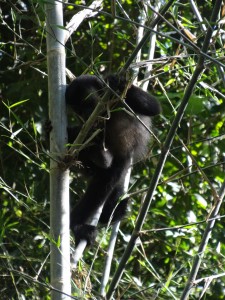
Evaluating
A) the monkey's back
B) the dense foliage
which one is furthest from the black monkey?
the dense foliage

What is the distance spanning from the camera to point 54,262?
2400 millimetres

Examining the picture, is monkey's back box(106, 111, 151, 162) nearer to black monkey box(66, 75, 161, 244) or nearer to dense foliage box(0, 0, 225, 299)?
black monkey box(66, 75, 161, 244)

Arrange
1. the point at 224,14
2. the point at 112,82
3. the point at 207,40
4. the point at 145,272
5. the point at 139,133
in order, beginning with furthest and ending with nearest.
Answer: the point at 145,272 < the point at 139,133 < the point at 112,82 < the point at 224,14 < the point at 207,40

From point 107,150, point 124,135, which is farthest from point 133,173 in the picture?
point 107,150

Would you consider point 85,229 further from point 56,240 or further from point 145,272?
point 145,272

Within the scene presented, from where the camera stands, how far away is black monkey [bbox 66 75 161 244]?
346 centimetres

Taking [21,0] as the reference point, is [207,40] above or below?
above

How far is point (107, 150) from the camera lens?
377 centimetres

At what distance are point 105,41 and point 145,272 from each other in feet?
6.02

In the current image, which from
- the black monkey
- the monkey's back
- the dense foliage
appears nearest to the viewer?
the black monkey

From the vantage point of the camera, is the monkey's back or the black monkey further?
the monkey's back

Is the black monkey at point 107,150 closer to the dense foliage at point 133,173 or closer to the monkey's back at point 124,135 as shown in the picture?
the monkey's back at point 124,135

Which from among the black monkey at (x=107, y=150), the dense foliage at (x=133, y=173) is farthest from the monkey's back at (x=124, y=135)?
the dense foliage at (x=133, y=173)

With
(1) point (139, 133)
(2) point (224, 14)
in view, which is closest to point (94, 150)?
(1) point (139, 133)
